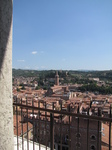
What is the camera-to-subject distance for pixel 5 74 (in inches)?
60.6

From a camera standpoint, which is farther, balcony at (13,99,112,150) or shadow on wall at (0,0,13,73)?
balcony at (13,99,112,150)

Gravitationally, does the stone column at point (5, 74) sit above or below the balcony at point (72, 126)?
above

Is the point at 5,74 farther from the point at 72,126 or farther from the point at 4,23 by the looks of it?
the point at 72,126

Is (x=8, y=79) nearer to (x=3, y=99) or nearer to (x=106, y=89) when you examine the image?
(x=3, y=99)

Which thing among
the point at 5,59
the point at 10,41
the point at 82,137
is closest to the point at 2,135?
the point at 5,59

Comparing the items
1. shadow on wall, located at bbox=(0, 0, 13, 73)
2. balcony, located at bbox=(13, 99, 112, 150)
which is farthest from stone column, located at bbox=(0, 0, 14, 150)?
balcony, located at bbox=(13, 99, 112, 150)

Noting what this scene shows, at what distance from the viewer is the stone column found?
1514mm

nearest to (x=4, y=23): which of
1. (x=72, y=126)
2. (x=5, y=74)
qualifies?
(x=5, y=74)

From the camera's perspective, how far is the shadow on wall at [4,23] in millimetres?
1499

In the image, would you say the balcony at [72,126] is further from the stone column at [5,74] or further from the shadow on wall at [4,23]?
the shadow on wall at [4,23]

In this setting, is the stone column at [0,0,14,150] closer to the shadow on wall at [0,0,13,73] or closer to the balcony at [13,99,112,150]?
the shadow on wall at [0,0,13,73]

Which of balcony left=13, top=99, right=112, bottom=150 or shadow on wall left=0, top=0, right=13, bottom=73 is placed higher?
shadow on wall left=0, top=0, right=13, bottom=73

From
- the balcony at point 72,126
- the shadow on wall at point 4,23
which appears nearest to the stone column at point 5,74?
the shadow on wall at point 4,23

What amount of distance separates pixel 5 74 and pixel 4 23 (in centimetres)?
54
